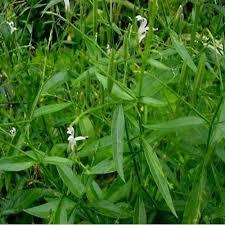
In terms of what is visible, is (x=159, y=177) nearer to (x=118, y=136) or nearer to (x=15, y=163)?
(x=118, y=136)

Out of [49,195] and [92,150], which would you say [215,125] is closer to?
[92,150]

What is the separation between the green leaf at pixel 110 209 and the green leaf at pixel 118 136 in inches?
5.7

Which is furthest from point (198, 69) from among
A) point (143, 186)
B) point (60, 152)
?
point (60, 152)

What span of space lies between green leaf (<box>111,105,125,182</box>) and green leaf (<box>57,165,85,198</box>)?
131 mm

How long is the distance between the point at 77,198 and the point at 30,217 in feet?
1.06

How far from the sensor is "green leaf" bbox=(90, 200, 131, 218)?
1.09 m

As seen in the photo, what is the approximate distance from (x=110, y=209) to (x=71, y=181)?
0.27 ft

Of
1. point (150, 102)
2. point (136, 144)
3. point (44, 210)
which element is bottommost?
point (44, 210)

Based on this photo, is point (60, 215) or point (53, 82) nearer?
point (60, 215)

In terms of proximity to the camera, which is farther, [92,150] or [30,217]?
[30,217]

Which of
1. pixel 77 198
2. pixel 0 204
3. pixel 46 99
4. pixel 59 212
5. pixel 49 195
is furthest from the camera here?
pixel 46 99

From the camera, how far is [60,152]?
1217mm

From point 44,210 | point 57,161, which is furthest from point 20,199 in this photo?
point 57,161

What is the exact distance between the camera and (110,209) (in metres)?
1.09
